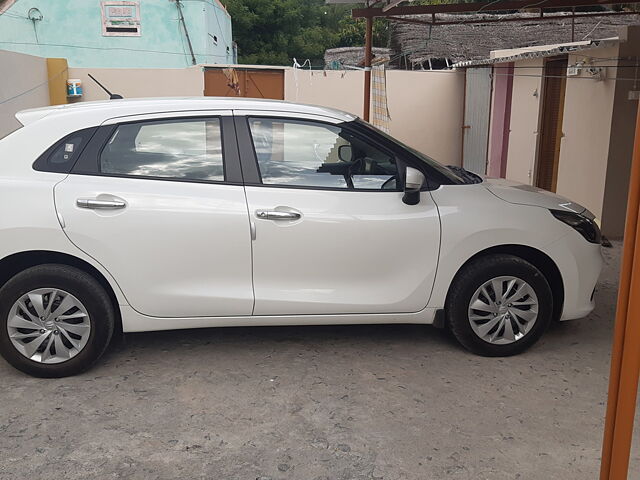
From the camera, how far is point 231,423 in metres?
Result: 3.70

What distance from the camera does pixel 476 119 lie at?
1423cm

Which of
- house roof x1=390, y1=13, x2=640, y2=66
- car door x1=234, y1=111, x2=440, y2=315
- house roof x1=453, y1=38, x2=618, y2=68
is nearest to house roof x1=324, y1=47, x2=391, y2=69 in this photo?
house roof x1=390, y1=13, x2=640, y2=66

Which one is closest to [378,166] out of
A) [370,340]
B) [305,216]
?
[305,216]

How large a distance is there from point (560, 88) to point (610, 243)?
3.15 m

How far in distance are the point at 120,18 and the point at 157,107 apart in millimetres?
18989

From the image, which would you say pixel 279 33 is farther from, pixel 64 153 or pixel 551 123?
pixel 64 153

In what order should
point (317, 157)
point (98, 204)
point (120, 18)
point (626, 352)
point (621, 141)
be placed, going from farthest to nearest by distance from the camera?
point (120, 18), point (621, 141), point (317, 157), point (98, 204), point (626, 352)

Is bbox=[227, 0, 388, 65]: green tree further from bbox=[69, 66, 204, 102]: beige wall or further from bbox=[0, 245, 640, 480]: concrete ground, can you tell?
bbox=[0, 245, 640, 480]: concrete ground

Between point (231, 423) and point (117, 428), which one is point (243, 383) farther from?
point (117, 428)

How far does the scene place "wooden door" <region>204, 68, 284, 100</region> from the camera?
14.5 m

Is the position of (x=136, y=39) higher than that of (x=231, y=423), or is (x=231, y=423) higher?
(x=136, y=39)

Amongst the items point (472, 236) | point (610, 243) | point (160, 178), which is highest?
point (160, 178)

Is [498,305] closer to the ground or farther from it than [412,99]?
closer to the ground

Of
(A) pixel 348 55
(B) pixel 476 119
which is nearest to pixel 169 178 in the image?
(B) pixel 476 119
